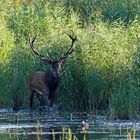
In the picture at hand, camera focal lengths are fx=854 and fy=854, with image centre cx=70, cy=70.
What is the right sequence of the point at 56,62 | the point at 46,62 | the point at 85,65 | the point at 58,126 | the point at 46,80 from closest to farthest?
1. the point at 58,126
2. the point at 56,62
3. the point at 85,65
4. the point at 46,62
5. the point at 46,80

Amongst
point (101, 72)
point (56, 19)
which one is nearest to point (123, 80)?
point (101, 72)

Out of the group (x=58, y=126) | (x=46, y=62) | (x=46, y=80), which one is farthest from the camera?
(x=46, y=80)

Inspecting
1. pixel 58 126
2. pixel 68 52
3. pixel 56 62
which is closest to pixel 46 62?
pixel 56 62

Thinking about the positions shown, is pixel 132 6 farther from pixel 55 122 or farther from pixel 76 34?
pixel 55 122

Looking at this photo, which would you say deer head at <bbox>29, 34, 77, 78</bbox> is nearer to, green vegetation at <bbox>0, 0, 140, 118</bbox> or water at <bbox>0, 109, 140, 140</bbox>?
green vegetation at <bbox>0, 0, 140, 118</bbox>

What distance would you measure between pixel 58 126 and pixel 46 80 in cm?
441

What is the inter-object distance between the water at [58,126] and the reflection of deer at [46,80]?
770 millimetres

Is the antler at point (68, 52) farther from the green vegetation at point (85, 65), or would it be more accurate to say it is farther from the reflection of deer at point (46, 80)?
the green vegetation at point (85, 65)

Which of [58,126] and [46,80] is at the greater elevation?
[46,80]

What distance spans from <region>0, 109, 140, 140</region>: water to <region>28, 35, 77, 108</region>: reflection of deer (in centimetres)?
77

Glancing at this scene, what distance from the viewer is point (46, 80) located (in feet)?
76.9

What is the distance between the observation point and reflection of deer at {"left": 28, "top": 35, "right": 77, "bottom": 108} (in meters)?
22.7

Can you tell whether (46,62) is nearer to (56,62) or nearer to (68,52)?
(56,62)

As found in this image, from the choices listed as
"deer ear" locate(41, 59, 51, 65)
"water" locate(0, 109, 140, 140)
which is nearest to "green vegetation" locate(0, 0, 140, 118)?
"deer ear" locate(41, 59, 51, 65)
